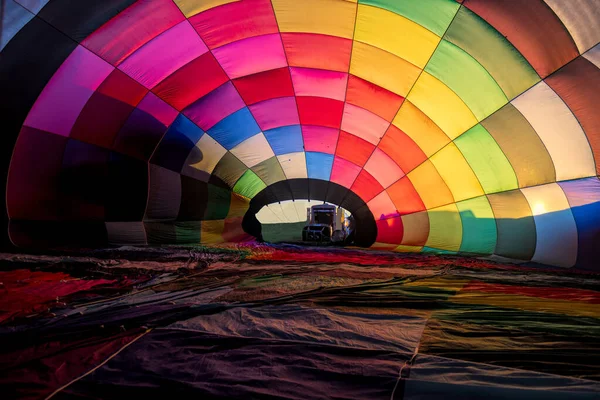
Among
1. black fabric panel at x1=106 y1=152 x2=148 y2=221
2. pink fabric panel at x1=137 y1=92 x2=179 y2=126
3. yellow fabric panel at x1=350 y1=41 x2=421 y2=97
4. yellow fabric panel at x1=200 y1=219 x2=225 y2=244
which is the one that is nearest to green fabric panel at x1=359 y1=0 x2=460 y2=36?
yellow fabric panel at x1=350 y1=41 x2=421 y2=97

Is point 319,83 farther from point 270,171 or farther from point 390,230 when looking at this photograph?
point 390,230

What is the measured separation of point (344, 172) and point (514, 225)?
423 cm

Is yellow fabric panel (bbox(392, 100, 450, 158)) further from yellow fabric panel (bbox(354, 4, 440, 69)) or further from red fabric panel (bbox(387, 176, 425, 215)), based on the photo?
red fabric panel (bbox(387, 176, 425, 215))

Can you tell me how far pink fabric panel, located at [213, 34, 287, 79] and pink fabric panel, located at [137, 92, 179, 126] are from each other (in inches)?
50.3

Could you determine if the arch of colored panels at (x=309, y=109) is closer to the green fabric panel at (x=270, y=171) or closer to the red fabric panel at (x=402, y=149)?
the red fabric panel at (x=402, y=149)

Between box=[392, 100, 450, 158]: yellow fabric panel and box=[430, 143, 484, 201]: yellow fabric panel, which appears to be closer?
box=[392, 100, 450, 158]: yellow fabric panel

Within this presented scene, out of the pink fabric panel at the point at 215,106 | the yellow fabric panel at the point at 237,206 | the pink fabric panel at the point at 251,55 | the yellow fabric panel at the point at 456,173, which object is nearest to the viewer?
the pink fabric panel at the point at 251,55

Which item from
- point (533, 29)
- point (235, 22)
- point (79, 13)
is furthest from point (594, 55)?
point (79, 13)

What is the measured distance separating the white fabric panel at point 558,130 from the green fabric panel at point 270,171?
561cm

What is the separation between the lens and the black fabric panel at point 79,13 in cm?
378

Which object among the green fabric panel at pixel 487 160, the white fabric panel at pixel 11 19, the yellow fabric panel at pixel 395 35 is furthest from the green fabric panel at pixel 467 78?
the white fabric panel at pixel 11 19

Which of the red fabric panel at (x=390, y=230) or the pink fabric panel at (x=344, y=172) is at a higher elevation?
the pink fabric panel at (x=344, y=172)

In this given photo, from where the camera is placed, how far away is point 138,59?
190 inches

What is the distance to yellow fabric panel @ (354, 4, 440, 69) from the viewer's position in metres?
4.16
